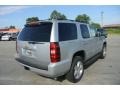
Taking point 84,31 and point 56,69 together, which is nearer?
point 56,69

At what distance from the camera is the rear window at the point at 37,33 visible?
4.97 m

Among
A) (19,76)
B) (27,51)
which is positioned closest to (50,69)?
(27,51)

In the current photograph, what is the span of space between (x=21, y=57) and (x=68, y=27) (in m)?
1.59

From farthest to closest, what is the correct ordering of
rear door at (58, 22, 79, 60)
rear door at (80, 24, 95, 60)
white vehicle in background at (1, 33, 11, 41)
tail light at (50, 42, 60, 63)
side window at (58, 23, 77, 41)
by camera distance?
1. white vehicle in background at (1, 33, 11, 41)
2. rear door at (80, 24, 95, 60)
3. side window at (58, 23, 77, 41)
4. rear door at (58, 22, 79, 60)
5. tail light at (50, 42, 60, 63)

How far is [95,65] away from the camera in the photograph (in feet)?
25.4

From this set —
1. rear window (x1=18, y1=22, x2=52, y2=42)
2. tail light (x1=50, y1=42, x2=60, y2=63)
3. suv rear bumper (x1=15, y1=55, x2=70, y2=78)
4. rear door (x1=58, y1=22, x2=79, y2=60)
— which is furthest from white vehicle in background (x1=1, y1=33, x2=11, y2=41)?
tail light (x1=50, y1=42, x2=60, y2=63)

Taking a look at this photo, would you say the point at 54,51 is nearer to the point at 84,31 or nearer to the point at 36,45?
the point at 36,45

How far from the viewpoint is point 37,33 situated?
5250mm

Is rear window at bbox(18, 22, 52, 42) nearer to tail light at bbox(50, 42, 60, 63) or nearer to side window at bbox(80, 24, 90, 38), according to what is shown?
tail light at bbox(50, 42, 60, 63)

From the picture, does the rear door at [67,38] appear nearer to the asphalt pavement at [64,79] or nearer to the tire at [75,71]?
the tire at [75,71]

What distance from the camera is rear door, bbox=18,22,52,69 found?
4859 mm

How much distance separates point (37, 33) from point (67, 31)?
80 centimetres

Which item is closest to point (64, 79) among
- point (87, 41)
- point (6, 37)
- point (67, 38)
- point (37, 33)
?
point (67, 38)
